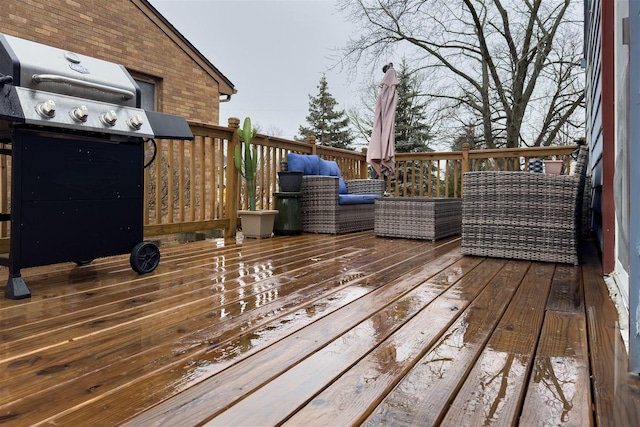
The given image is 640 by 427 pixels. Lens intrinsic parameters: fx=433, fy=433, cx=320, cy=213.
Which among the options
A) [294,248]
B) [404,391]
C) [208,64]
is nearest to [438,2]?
[208,64]

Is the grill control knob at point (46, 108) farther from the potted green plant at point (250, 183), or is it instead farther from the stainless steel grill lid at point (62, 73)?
the potted green plant at point (250, 183)

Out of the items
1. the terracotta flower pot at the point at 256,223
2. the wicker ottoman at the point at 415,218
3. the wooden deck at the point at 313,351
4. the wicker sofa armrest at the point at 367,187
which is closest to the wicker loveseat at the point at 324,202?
the wicker sofa armrest at the point at 367,187

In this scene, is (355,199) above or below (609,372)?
above

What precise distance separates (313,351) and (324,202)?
3422 millimetres

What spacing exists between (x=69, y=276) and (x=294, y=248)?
1.69 metres

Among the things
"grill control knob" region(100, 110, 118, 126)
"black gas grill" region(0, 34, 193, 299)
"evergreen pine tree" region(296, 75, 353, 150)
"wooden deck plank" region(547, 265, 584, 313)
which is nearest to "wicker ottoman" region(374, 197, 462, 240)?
"wooden deck plank" region(547, 265, 584, 313)

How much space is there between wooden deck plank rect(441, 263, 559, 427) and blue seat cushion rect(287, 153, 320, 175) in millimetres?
3198

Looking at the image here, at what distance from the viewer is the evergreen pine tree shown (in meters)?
22.9

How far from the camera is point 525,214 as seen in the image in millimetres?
2977

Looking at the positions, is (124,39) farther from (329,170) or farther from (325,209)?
(325,209)

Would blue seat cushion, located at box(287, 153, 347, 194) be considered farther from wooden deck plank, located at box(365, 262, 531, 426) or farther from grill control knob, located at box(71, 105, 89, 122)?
wooden deck plank, located at box(365, 262, 531, 426)

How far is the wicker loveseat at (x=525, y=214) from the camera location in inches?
112

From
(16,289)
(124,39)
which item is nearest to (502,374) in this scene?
(16,289)

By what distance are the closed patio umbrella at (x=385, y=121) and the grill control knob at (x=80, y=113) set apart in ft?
11.6
